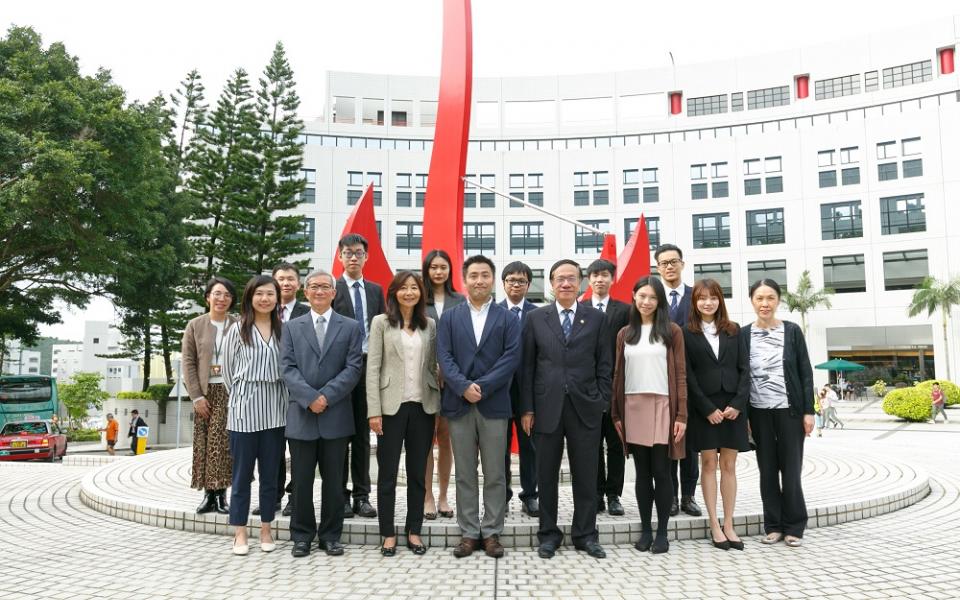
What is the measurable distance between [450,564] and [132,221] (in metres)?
15.6

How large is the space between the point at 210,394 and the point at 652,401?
2.83 metres

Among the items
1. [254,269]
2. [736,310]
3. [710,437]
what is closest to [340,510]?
[710,437]

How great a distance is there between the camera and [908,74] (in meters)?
28.6

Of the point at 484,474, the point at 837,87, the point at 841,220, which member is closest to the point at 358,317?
the point at 484,474

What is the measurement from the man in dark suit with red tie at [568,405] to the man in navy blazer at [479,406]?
158mm

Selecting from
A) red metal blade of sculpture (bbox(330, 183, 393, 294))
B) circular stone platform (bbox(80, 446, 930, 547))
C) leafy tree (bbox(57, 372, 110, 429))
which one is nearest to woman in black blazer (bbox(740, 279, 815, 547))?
circular stone platform (bbox(80, 446, 930, 547))

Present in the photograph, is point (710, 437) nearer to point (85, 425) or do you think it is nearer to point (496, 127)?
point (496, 127)

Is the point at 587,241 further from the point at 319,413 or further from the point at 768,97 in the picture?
the point at 319,413

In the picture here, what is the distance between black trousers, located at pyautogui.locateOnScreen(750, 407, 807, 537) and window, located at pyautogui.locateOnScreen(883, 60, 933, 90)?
31728 millimetres

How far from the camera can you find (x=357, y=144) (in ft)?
107

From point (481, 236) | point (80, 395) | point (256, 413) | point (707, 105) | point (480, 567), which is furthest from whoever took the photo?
point (481, 236)

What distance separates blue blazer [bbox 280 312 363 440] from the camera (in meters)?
3.60

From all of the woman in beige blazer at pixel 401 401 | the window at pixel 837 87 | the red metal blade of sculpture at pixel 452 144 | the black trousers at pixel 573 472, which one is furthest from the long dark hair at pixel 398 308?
the window at pixel 837 87

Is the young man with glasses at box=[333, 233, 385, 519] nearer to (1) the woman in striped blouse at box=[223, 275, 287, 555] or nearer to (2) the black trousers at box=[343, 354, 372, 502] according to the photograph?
(2) the black trousers at box=[343, 354, 372, 502]
